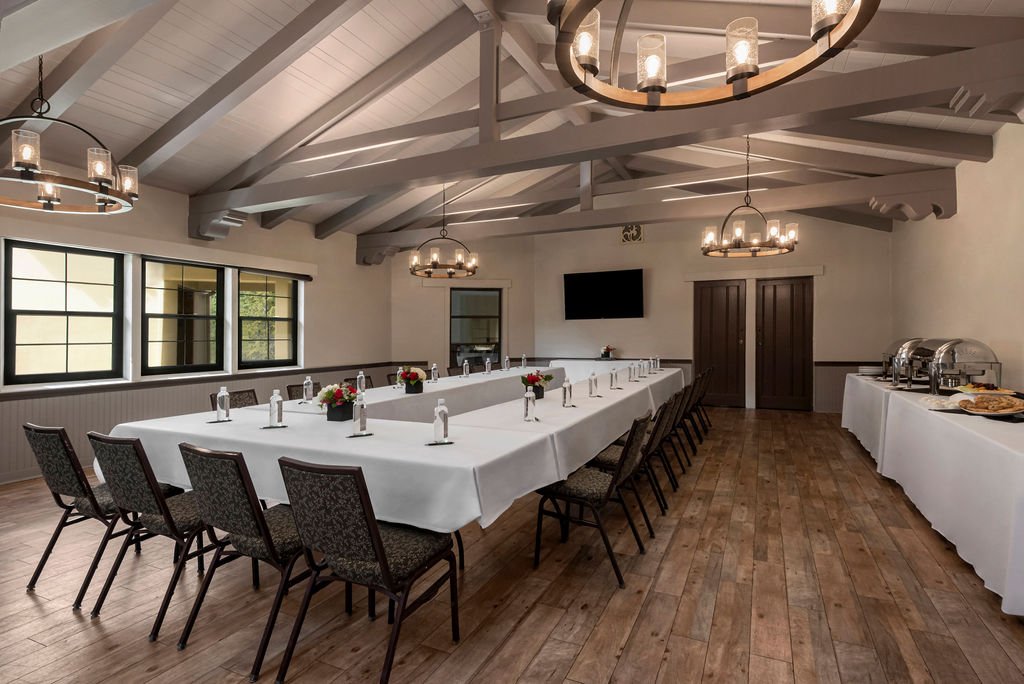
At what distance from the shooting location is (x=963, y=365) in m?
4.31

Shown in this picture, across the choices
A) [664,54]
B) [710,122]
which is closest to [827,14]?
[664,54]

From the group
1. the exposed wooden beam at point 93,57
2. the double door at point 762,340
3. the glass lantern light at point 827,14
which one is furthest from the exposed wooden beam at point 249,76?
the double door at point 762,340

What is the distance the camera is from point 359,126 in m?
5.79

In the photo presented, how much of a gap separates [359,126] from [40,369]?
151 inches

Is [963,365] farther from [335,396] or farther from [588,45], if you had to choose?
[335,396]

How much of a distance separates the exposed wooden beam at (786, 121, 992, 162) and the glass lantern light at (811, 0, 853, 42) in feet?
11.9

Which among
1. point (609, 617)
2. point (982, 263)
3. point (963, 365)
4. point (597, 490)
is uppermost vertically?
point (982, 263)

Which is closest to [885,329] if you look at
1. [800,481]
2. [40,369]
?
[800,481]

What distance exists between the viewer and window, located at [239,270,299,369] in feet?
22.9

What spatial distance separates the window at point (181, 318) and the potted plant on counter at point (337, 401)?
368 centimetres

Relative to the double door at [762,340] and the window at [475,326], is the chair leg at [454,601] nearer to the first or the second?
the double door at [762,340]

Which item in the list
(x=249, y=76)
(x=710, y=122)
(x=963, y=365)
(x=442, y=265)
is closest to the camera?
(x=710, y=122)

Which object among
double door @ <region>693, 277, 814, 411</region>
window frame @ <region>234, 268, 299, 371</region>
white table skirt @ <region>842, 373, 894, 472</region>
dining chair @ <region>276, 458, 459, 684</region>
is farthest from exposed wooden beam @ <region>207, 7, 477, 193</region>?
double door @ <region>693, 277, 814, 411</region>

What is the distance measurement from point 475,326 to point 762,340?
4981mm
